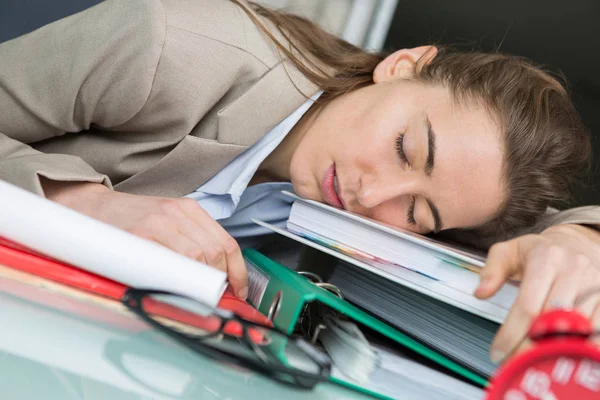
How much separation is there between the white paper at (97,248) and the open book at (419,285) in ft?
0.71

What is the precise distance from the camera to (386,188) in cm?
95

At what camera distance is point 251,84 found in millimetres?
1051

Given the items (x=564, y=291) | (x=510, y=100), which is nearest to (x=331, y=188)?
(x=510, y=100)

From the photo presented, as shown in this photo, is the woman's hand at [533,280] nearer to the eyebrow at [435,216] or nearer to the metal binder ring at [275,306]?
the metal binder ring at [275,306]

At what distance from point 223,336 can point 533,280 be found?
273mm

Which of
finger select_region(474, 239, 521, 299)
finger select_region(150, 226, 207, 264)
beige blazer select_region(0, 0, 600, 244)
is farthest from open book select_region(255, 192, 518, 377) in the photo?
beige blazer select_region(0, 0, 600, 244)

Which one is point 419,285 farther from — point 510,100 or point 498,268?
point 510,100

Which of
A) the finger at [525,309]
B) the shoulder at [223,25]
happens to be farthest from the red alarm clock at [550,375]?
the shoulder at [223,25]

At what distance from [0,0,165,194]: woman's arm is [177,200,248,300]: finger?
249 mm

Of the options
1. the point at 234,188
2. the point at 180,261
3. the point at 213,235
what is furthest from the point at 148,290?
the point at 234,188

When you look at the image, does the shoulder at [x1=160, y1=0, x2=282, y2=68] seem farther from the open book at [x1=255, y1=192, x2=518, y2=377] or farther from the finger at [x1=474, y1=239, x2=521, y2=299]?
the finger at [x1=474, y1=239, x2=521, y2=299]

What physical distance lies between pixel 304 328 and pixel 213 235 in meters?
0.15

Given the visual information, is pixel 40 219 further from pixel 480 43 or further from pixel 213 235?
pixel 480 43

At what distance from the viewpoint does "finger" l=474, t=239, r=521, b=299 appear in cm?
55
